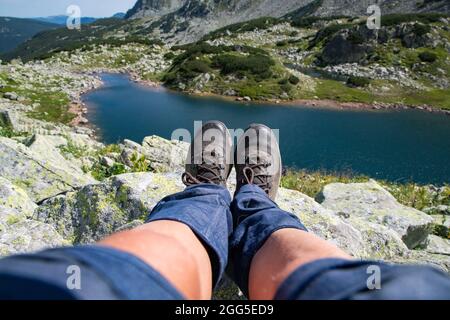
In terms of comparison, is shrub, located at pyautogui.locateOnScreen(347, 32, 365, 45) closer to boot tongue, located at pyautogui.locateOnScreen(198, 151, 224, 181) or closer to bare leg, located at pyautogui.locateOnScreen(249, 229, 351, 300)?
boot tongue, located at pyautogui.locateOnScreen(198, 151, 224, 181)

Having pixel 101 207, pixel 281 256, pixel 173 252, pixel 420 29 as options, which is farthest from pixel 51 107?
pixel 420 29

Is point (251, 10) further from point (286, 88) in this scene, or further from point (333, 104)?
point (333, 104)

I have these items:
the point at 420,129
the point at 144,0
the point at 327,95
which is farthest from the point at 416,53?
the point at 144,0

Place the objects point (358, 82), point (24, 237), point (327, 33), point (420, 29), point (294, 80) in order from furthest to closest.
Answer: point (327, 33) < point (420, 29) < point (358, 82) < point (294, 80) < point (24, 237)

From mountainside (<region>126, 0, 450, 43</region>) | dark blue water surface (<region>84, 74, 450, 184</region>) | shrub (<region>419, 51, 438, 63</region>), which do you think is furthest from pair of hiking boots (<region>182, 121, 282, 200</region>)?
mountainside (<region>126, 0, 450, 43</region>)
